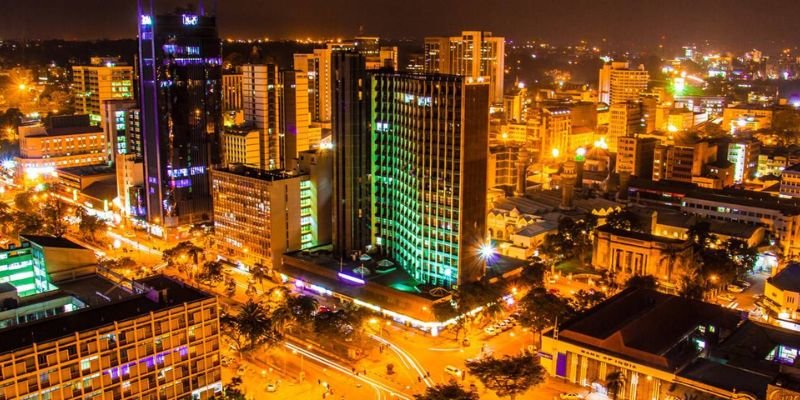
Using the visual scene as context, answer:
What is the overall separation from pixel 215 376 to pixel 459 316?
24673 mm

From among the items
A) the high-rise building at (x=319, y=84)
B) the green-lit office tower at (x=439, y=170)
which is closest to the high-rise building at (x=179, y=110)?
the green-lit office tower at (x=439, y=170)

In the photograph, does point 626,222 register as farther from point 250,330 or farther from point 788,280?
point 250,330

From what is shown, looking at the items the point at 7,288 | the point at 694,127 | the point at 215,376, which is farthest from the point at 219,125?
the point at 694,127

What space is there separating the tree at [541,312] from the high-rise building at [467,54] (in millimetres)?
121618

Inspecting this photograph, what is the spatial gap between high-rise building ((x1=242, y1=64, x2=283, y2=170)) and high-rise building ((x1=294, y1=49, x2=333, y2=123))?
2328 cm

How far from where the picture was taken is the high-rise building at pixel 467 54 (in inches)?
7239

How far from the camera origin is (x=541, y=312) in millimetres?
66000

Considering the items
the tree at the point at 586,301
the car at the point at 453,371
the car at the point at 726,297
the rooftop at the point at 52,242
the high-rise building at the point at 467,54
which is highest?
the high-rise building at the point at 467,54

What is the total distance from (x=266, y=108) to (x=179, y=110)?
21.6 m

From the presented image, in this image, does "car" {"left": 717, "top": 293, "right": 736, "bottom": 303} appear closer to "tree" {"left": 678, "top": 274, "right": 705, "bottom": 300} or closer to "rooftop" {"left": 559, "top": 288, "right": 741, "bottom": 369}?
"tree" {"left": 678, "top": 274, "right": 705, "bottom": 300}

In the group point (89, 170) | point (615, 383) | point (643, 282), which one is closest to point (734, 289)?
point (643, 282)

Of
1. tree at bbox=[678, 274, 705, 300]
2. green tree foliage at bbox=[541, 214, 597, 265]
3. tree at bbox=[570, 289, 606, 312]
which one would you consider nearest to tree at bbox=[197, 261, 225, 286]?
tree at bbox=[570, 289, 606, 312]

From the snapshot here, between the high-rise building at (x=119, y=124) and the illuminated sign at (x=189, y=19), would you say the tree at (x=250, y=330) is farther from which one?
the high-rise building at (x=119, y=124)

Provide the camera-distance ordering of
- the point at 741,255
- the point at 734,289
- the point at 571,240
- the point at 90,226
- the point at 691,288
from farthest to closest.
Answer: the point at 90,226 → the point at 571,240 → the point at 741,255 → the point at 734,289 → the point at 691,288
